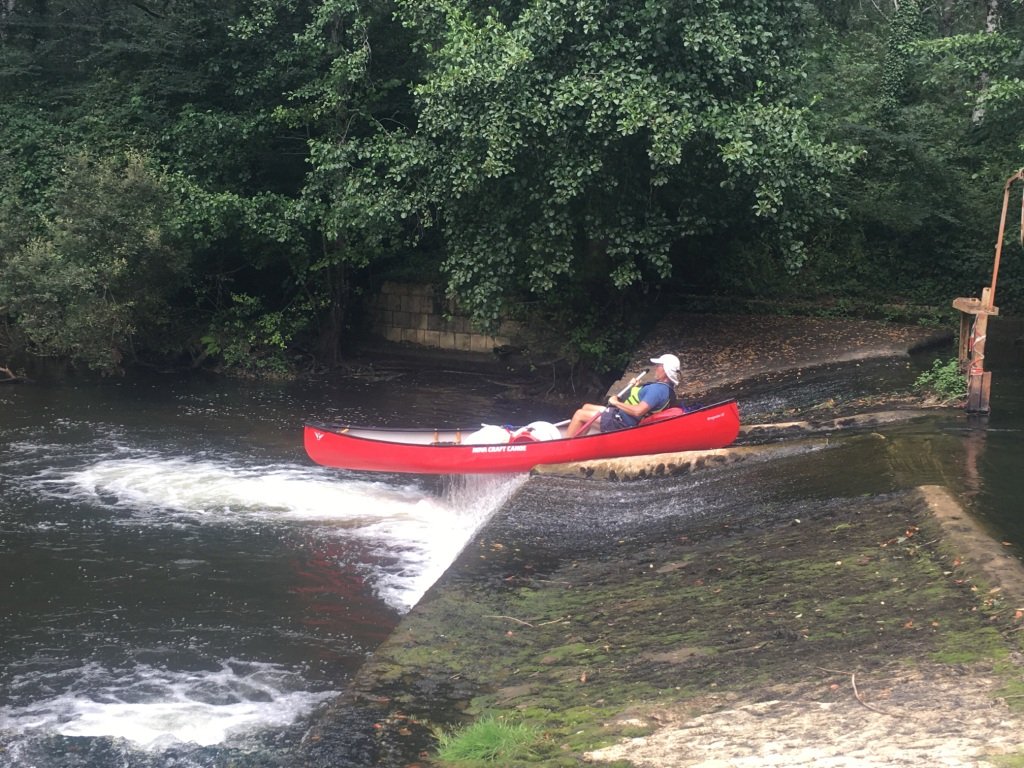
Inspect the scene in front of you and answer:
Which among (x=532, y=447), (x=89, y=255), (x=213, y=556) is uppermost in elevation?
(x=89, y=255)

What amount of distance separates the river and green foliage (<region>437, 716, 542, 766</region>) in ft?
3.75

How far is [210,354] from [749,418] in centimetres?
1108

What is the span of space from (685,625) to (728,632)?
0.34 m

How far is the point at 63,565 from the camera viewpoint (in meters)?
9.33

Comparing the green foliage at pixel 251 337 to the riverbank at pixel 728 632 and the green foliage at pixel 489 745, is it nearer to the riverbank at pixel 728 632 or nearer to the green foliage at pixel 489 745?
the riverbank at pixel 728 632

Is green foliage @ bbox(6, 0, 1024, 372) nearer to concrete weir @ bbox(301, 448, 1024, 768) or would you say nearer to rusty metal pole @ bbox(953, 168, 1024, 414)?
rusty metal pole @ bbox(953, 168, 1024, 414)

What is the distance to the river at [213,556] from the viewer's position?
21.2 ft

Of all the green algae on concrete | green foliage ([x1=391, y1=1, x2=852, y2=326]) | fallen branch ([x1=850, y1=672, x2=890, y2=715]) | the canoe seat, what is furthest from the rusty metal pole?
fallen branch ([x1=850, y1=672, x2=890, y2=715])

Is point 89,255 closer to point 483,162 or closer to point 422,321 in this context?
point 422,321

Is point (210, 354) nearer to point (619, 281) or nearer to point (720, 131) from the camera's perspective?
point (619, 281)

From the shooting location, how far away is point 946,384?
11820 millimetres

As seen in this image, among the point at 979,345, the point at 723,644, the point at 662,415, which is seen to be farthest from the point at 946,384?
the point at 723,644

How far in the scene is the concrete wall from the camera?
20.3 m

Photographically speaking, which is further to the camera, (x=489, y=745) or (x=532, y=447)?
(x=532, y=447)
